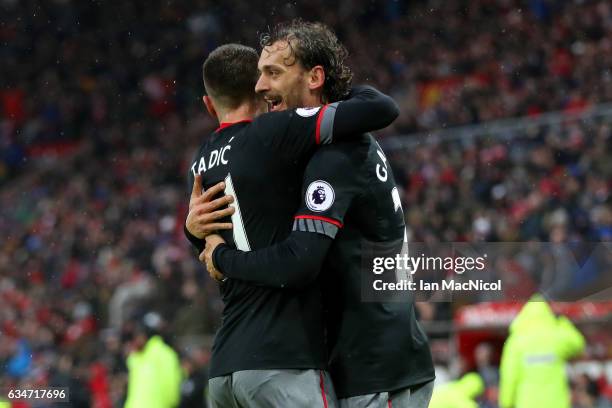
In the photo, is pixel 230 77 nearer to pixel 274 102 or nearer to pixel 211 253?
pixel 274 102

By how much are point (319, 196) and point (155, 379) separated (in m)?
5.50

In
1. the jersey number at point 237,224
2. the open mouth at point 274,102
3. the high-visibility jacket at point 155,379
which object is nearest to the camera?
the jersey number at point 237,224

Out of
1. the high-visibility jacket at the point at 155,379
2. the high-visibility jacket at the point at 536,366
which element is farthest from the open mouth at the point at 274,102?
the high-visibility jacket at the point at 155,379

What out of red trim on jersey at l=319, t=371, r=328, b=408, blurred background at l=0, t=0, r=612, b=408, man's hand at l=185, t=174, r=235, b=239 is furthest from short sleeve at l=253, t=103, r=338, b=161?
blurred background at l=0, t=0, r=612, b=408

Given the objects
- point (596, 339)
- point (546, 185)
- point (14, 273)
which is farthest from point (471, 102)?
point (14, 273)

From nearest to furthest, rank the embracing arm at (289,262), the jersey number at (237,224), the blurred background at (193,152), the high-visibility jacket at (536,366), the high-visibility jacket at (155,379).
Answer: the embracing arm at (289,262)
the jersey number at (237,224)
the high-visibility jacket at (536,366)
the high-visibility jacket at (155,379)
the blurred background at (193,152)

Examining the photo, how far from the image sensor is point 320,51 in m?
3.04

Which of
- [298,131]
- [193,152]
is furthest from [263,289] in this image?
[193,152]

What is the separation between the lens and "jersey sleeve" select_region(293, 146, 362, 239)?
2.78 metres

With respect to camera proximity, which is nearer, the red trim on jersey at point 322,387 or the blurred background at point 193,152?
the red trim on jersey at point 322,387

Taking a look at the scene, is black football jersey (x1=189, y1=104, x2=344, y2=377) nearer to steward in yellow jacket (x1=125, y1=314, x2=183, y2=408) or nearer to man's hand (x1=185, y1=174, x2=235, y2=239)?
man's hand (x1=185, y1=174, x2=235, y2=239)

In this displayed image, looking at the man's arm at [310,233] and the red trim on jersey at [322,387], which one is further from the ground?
the man's arm at [310,233]

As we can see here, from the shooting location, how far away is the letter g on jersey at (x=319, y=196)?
9.12 feet

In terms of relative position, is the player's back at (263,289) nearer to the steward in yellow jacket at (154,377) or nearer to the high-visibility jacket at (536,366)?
the high-visibility jacket at (536,366)
